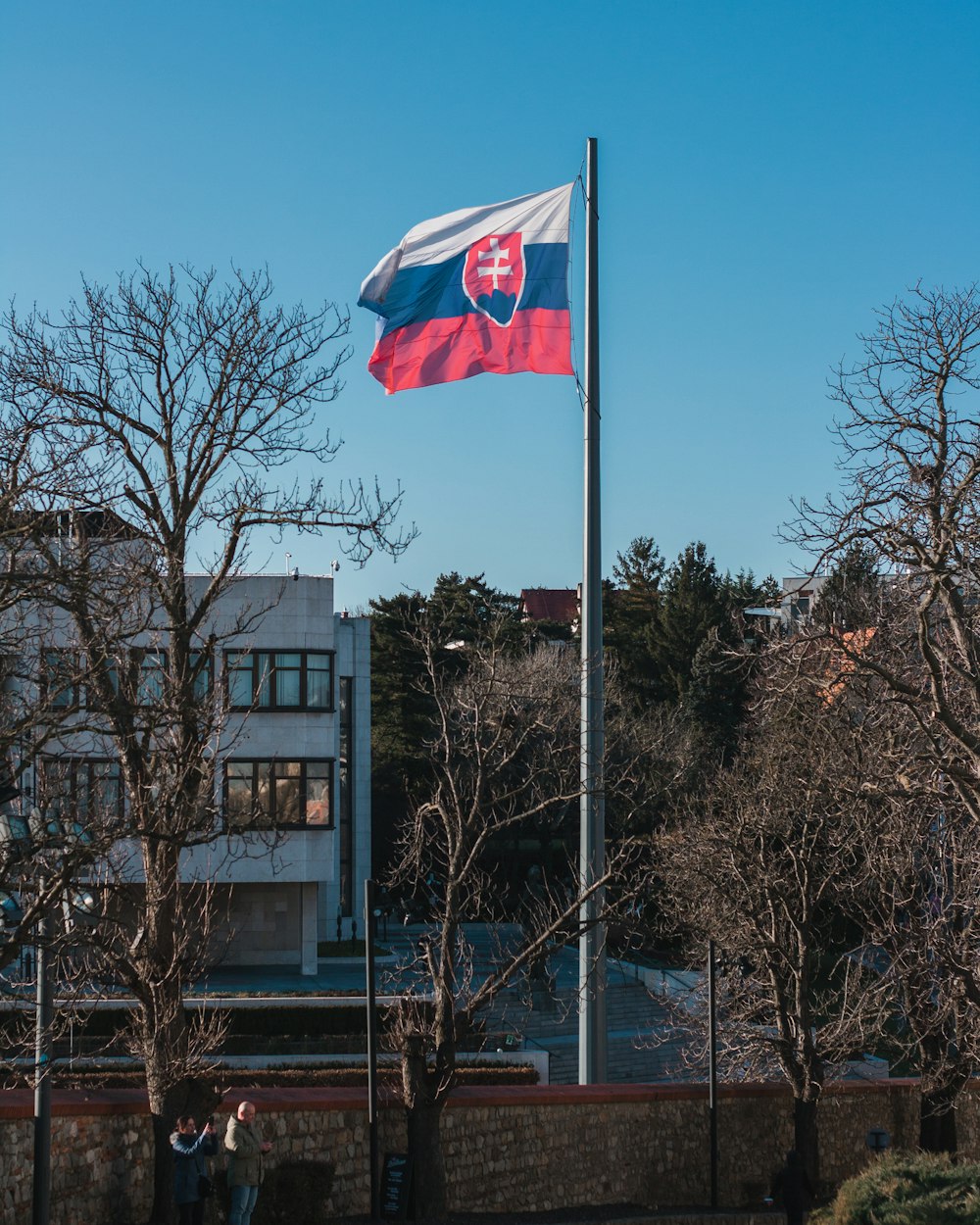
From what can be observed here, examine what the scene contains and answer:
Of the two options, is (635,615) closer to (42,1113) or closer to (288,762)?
(288,762)

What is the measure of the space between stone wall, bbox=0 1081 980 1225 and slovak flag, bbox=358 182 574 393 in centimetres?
926

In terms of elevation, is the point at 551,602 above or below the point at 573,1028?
above

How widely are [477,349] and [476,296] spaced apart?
82 centimetres

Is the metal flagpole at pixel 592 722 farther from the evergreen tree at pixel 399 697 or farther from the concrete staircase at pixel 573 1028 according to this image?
the evergreen tree at pixel 399 697

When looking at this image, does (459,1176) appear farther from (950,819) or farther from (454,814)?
(950,819)

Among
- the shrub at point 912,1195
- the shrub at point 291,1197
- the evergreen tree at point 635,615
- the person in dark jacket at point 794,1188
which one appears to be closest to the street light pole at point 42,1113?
the shrub at point 291,1197

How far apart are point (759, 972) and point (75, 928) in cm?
1546

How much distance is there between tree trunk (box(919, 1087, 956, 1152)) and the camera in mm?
21328

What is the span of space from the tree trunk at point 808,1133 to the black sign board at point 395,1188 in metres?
6.73

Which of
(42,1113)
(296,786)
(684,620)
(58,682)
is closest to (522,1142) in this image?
(42,1113)

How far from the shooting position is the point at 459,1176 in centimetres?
1692

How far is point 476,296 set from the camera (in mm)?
19406

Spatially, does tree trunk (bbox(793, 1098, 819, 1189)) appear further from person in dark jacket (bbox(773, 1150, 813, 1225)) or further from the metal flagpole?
the metal flagpole

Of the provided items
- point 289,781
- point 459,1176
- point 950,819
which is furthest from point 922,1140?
point 289,781
